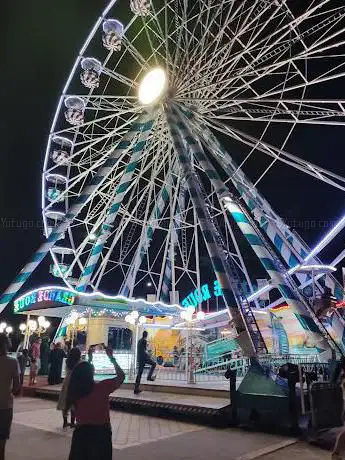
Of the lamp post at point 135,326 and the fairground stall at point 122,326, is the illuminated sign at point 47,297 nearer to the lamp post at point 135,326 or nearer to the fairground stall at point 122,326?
the fairground stall at point 122,326

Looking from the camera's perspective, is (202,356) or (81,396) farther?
(202,356)

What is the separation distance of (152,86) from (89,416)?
641 inches

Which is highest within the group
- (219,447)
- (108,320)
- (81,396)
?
(108,320)

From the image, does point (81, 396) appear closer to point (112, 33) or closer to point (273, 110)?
point (273, 110)

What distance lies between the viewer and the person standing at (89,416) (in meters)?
3.74

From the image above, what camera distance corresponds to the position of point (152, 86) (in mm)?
18203

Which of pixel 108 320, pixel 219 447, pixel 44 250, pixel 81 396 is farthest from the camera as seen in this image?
pixel 108 320

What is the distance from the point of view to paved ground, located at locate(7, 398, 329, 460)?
6695 millimetres

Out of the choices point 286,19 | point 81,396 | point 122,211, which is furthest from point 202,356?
point 81,396

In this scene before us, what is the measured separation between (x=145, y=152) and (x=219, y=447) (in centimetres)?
1543

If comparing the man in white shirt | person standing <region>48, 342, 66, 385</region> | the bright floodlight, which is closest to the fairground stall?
person standing <region>48, 342, 66, 385</region>

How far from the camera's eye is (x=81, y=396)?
3859 millimetres

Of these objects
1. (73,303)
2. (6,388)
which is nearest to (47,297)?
(73,303)

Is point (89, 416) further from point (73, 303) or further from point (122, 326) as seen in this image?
point (122, 326)
